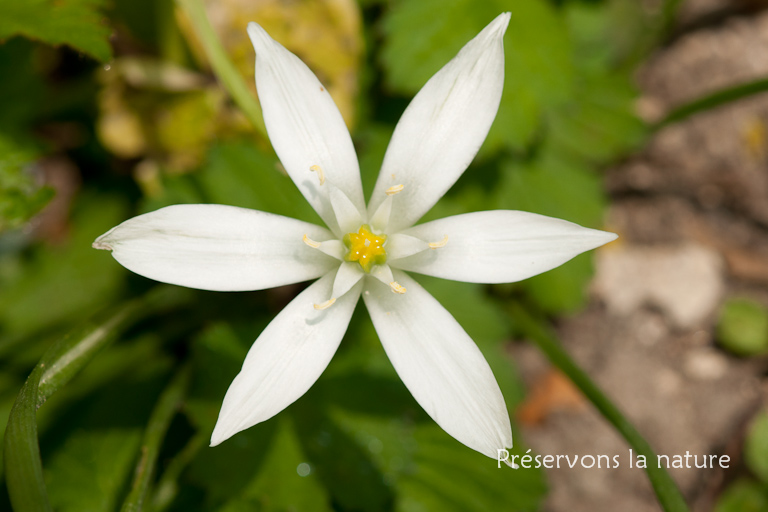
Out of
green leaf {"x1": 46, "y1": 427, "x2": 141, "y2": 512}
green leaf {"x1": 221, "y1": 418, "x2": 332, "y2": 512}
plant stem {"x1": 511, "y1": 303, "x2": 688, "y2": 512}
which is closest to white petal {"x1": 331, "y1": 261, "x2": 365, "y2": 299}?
green leaf {"x1": 221, "y1": 418, "x2": 332, "y2": 512}

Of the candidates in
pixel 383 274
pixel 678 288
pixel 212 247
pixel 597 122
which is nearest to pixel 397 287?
pixel 383 274

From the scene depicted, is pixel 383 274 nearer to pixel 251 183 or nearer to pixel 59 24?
pixel 251 183

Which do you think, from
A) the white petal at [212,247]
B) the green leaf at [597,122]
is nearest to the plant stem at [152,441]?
the white petal at [212,247]

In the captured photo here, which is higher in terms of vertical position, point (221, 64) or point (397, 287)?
point (221, 64)

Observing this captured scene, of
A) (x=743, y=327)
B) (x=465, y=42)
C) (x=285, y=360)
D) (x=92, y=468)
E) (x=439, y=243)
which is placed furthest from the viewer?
(x=743, y=327)

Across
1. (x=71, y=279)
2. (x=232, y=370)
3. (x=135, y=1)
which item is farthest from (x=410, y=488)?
(x=135, y=1)
